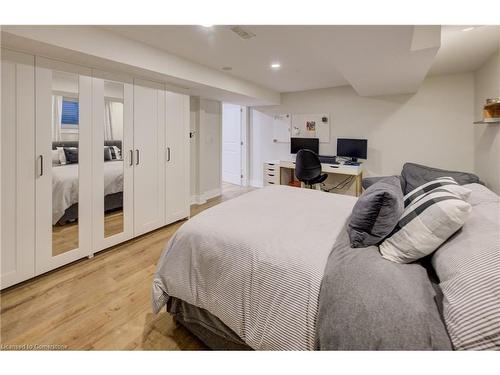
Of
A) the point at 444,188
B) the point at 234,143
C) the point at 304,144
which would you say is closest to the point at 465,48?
the point at 444,188


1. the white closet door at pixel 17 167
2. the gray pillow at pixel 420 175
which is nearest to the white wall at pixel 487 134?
the gray pillow at pixel 420 175

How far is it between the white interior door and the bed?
4909mm

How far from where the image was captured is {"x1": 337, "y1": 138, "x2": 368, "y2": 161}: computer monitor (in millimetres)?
4566

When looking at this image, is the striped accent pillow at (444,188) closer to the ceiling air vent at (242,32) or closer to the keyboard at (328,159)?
the ceiling air vent at (242,32)

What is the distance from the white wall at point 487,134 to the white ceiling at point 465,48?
0.13 m

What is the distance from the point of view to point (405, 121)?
4297 millimetres

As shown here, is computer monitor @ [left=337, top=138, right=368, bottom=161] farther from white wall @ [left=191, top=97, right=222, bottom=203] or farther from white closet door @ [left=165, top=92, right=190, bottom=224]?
white closet door @ [left=165, top=92, right=190, bottom=224]

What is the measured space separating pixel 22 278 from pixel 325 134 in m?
4.84

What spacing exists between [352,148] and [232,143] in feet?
10.2

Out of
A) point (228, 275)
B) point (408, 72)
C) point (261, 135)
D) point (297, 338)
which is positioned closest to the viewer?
point (297, 338)

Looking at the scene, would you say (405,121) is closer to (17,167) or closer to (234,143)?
(234,143)

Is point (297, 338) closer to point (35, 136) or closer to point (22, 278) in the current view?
point (22, 278)
